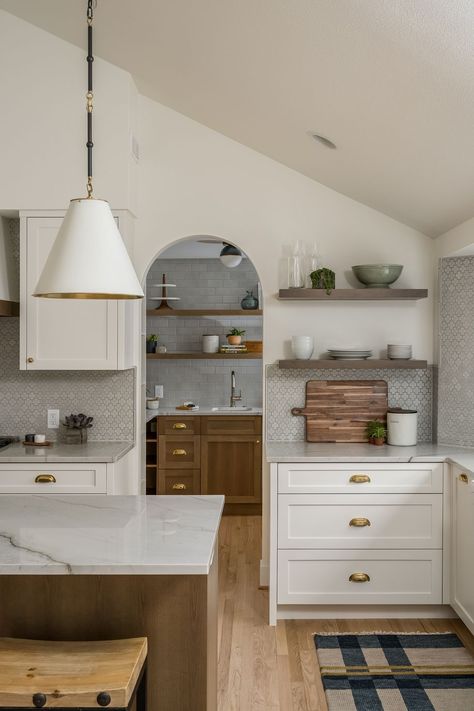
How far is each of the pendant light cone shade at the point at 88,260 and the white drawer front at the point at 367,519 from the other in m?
1.93

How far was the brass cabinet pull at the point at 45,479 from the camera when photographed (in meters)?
3.85

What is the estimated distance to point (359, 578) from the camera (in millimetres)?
3863

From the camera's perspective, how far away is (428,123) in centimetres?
295

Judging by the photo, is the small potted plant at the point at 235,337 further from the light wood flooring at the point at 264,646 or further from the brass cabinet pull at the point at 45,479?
the brass cabinet pull at the point at 45,479

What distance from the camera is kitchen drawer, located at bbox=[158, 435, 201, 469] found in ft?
20.1

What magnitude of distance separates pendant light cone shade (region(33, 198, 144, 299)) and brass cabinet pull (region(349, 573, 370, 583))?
7.26ft

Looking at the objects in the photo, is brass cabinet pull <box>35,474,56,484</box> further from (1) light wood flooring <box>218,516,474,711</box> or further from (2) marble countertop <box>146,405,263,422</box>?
(2) marble countertop <box>146,405,263,422</box>

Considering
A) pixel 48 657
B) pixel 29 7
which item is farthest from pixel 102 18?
pixel 48 657

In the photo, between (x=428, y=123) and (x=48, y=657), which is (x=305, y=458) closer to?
(x=428, y=123)

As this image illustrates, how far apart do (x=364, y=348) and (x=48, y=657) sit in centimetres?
289

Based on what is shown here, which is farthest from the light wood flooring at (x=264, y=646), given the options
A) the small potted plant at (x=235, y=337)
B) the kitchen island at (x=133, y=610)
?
the small potted plant at (x=235, y=337)

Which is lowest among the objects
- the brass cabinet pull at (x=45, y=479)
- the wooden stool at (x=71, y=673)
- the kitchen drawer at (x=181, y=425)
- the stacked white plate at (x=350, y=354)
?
the wooden stool at (x=71, y=673)

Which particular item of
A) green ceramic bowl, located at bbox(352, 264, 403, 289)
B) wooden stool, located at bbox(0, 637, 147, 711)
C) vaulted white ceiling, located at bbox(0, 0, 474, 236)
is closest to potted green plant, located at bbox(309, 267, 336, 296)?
green ceramic bowl, located at bbox(352, 264, 403, 289)

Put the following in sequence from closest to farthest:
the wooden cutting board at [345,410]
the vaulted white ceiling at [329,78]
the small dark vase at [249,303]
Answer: the vaulted white ceiling at [329,78], the wooden cutting board at [345,410], the small dark vase at [249,303]
